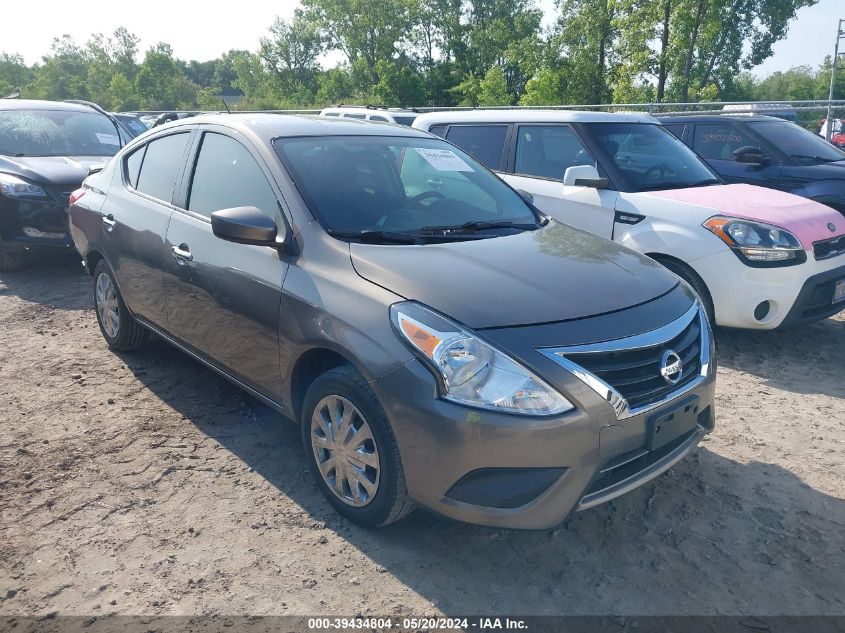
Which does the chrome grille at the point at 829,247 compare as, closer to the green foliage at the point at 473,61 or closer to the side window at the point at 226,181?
the side window at the point at 226,181

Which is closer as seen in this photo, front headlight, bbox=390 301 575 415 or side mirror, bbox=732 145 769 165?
front headlight, bbox=390 301 575 415

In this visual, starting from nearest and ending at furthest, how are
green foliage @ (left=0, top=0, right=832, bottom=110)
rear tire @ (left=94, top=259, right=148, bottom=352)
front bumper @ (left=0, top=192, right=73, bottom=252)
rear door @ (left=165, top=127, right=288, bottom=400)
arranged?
rear door @ (left=165, top=127, right=288, bottom=400) → rear tire @ (left=94, top=259, right=148, bottom=352) → front bumper @ (left=0, top=192, right=73, bottom=252) → green foliage @ (left=0, top=0, right=832, bottom=110)

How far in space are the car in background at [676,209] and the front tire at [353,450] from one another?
4.82 ft

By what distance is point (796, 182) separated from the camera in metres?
7.67

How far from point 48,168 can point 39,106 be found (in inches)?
66.9

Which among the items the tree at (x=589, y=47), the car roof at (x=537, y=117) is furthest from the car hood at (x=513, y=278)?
the tree at (x=589, y=47)

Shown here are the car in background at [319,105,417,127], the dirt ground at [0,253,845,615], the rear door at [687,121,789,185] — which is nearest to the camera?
the dirt ground at [0,253,845,615]

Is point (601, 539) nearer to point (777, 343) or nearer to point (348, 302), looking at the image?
point (348, 302)

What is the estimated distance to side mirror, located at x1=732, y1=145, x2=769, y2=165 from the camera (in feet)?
25.6

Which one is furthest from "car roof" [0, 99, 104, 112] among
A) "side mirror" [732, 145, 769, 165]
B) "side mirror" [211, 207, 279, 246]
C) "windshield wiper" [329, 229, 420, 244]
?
"side mirror" [732, 145, 769, 165]

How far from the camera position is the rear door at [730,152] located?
7777 mm

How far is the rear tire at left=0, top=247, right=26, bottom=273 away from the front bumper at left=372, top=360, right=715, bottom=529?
21.9 feet

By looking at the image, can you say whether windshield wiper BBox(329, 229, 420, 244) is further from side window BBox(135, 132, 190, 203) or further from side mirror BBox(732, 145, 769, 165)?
side mirror BBox(732, 145, 769, 165)

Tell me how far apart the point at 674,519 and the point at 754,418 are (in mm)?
1371
